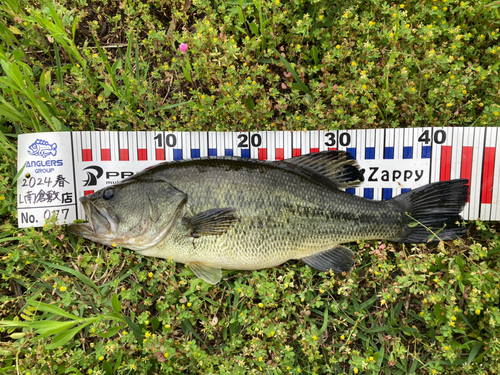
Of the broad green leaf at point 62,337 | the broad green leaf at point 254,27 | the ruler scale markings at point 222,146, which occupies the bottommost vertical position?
the broad green leaf at point 62,337

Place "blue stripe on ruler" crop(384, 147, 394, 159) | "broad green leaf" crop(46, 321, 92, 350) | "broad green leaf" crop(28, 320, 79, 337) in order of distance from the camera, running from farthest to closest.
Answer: "blue stripe on ruler" crop(384, 147, 394, 159), "broad green leaf" crop(46, 321, 92, 350), "broad green leaf" crop(28, 320, 79, 337)

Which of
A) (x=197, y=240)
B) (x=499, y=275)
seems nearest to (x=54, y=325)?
(x=197, y=240)

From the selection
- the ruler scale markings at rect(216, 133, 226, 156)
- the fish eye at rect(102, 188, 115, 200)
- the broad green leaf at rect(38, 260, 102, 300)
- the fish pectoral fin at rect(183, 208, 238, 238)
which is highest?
the ruler scale markings at rect(216, 133, 226, 156)

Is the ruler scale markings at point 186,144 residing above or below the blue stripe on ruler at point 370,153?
above

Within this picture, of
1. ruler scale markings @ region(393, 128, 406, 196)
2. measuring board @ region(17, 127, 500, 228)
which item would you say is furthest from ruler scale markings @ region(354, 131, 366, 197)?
ruler scale markings @ region(393, 128, 406, 196)

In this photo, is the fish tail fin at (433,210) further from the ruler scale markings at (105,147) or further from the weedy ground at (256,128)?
the ruler scale markings at (105,147)

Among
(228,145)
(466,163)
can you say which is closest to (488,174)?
(466,163)

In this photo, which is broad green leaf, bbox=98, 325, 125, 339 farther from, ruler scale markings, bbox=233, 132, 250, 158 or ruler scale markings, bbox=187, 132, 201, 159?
ruler scale markings, bbox=233, 132, 250, 158

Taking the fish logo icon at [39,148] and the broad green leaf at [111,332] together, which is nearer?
the broad green leaf at [111,332]

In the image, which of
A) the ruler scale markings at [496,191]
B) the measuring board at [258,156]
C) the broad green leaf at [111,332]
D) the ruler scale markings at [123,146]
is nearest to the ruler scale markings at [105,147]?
the measuring board at [258,156]
